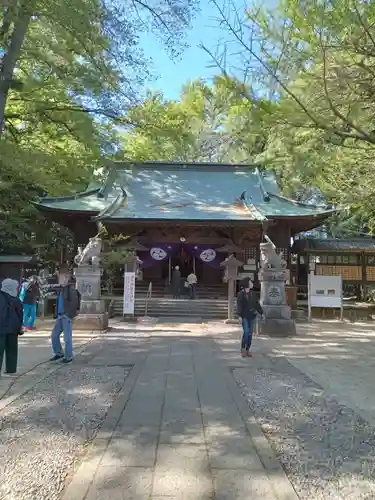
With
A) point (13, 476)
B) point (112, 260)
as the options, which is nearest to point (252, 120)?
point (13, 476)

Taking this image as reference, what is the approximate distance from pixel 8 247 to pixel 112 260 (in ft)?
25.1

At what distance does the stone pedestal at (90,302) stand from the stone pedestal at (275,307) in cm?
455

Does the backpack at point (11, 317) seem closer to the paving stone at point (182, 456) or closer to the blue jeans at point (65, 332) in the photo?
the blue jeans at point (65, 332)

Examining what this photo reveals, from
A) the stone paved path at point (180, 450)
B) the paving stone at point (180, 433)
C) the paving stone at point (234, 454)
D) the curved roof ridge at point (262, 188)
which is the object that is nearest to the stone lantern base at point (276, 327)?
the stone paved path at point (180, 450)

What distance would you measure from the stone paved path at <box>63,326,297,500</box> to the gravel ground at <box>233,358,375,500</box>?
0.17 metres

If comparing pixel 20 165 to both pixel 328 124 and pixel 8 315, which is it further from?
pixel 328 124

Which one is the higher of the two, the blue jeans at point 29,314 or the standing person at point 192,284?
the standing person at point 192,284

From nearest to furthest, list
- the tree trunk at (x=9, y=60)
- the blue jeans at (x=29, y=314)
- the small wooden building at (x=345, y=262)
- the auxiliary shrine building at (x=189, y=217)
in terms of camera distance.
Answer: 1. the tree trunk at (x=9, y=60)
2. the blue jeans at (x=29, y=314)
3. the auxiliary shrine building at (x=189, y=217)
4. the small wooden building at (x=345, y=262)

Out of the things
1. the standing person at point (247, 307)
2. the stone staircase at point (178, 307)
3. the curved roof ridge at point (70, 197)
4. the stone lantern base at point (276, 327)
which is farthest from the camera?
the curved roof ridge at point (70, 197)

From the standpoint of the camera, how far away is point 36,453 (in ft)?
12.1

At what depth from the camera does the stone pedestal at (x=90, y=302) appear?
12.5m

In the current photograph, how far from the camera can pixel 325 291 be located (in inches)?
646

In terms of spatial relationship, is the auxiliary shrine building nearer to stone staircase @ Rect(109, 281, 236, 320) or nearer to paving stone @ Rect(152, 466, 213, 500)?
stone staircase @ Rect(109, 281, 236, 320)

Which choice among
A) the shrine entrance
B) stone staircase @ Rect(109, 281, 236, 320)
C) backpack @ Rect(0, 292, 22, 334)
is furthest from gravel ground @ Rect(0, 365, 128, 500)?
the shrine entrance
